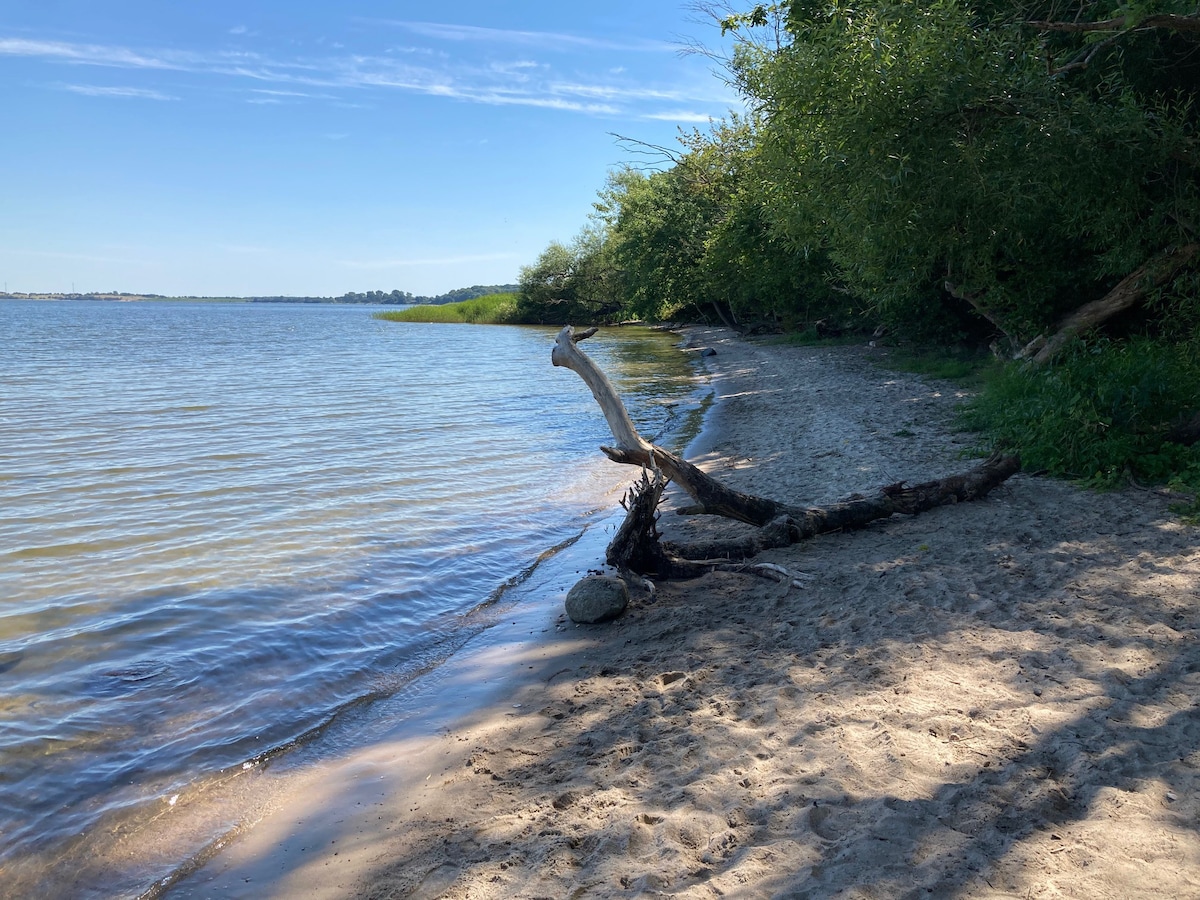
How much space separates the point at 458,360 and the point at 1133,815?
122 feet

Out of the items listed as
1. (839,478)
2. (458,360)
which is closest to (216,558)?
(839,478)

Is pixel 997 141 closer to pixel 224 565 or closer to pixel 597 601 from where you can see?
pixel 597 601

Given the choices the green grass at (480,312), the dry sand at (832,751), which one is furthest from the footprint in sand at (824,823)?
the green grass at (480,312)

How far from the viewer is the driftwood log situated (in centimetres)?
761

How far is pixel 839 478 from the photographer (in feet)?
35.5

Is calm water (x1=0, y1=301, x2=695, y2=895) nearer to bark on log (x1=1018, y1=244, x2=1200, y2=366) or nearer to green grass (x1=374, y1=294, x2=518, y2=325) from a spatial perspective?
bark on log (x1=1018, y1=244, x2=1200, y2=366)

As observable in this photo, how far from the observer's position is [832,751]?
4238 mm

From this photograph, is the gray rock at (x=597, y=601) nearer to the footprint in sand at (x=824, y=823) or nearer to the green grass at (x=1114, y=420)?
the footprint in sand at (x=824, y=823)

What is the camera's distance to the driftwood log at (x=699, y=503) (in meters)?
7.61

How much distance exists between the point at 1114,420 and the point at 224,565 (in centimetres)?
A: 983

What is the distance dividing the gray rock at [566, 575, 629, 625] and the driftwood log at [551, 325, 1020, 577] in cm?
54

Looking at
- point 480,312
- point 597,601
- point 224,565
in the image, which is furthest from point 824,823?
point 480,312

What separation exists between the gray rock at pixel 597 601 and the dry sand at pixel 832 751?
0.15 meters

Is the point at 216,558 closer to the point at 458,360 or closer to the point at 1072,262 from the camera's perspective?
the point at 1072,262
